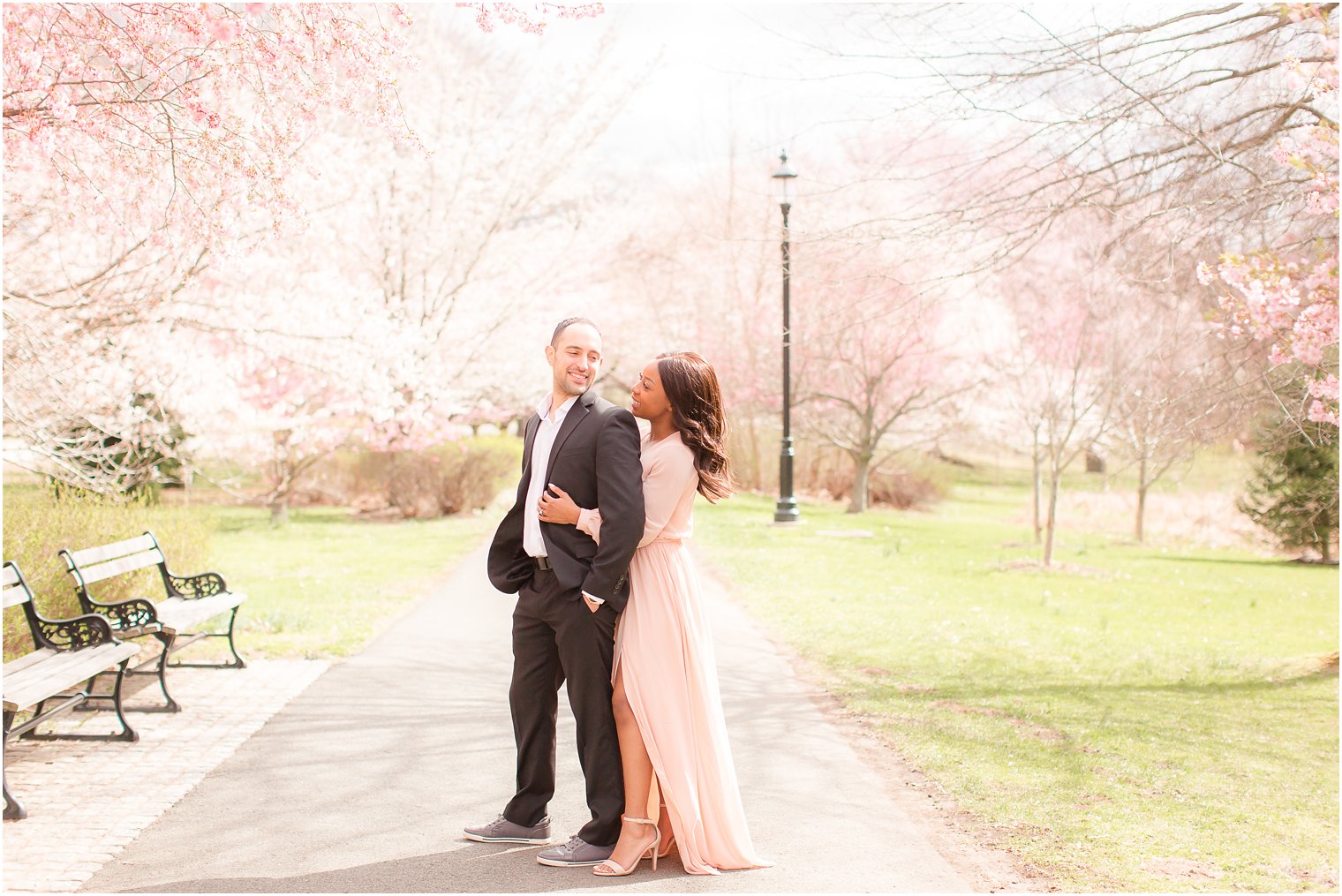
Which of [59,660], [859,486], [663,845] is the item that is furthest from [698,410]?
[859,486]

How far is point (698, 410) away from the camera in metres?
4.18

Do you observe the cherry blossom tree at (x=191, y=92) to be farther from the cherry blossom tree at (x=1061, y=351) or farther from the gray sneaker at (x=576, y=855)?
the cherry blossom tree at (x=1061, y=351)

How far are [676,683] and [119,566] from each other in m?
4.92

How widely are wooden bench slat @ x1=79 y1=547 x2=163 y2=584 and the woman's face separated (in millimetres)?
4392

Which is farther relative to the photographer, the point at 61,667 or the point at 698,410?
the point at 61,667

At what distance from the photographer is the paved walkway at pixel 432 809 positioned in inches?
157

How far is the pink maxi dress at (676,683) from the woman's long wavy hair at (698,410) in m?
0.05

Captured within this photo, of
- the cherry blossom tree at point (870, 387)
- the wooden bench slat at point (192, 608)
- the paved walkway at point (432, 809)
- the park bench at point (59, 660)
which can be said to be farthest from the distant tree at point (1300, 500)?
the park bench at point (59, 660)

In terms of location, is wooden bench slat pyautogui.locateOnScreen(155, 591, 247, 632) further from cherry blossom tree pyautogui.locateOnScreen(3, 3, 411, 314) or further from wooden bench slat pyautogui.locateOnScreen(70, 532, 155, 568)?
cherry blossom tree pyautogui.locateOnScreen(3, 3, 411, 314)

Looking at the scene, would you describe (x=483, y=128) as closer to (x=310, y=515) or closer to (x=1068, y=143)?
(x=310, y=515)

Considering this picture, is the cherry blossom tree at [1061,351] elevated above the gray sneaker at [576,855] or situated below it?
above

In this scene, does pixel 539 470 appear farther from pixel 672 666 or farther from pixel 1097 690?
pixel 1097 690

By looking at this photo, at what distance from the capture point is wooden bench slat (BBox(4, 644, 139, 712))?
5020 millimetres

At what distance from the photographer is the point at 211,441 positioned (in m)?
17.6
